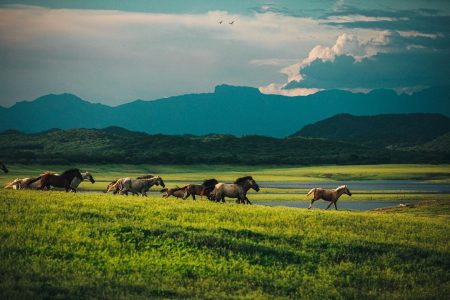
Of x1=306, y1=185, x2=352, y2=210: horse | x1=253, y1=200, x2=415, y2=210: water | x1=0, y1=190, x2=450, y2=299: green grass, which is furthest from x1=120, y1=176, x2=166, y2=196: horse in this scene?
x1=253, y1=200, x2=415, y2=210: water

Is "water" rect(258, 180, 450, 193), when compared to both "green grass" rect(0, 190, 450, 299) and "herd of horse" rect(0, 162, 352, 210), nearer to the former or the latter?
"herd of horse" rect(0, 162, 352, 210)

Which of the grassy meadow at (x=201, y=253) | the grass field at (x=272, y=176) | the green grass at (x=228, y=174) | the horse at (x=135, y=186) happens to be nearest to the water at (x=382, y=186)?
the grass field at (x=272, y=176)

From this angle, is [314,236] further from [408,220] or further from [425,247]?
[408,220]

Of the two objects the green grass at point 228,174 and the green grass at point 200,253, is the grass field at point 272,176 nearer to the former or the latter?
the green grass at point 228,174

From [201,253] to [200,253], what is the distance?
0.16ft

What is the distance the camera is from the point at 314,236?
28.5 metres

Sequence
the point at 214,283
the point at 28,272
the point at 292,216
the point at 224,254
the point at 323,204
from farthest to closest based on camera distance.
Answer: the point at 323,204 → the point at 292,216 → the point at 224,254 → the point at 214,283 → the point at 28,272

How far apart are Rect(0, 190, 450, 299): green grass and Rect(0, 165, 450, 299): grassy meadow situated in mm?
43

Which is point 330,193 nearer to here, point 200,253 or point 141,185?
point 141,185

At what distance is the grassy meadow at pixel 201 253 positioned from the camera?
818 inches

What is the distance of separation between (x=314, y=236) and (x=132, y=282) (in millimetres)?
10542

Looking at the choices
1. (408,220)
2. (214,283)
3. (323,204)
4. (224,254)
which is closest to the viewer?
(214,283)

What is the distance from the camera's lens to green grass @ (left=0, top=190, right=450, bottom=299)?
68.1 feet

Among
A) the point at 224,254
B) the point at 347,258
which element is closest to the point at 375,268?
the point at 347,258
